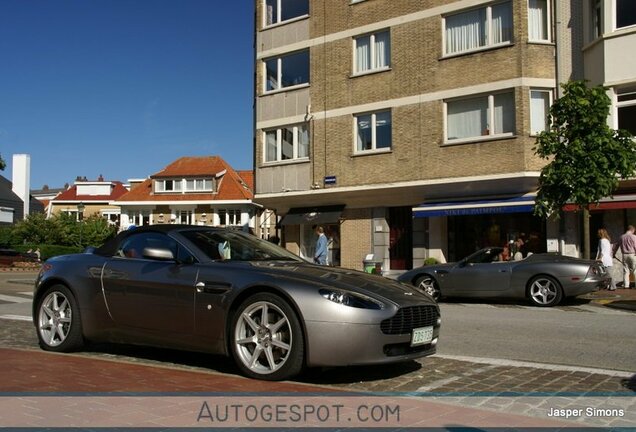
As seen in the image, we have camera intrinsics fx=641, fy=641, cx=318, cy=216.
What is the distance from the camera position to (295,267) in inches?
231

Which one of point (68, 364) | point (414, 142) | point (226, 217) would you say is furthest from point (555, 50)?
point (226, 217)

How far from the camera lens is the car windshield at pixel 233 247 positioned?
6.14m

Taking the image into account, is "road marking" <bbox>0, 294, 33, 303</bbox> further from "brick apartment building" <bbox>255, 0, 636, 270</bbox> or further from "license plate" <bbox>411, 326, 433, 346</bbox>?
"brick apartment building" <bbox>255, 0, 636, 270</bbox>

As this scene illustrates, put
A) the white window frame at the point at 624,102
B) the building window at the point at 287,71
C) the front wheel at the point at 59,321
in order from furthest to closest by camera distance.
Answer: the building window at the point at 287,71 < the white window frame at the point at 624,102 < the front wheel at the point at 59,321

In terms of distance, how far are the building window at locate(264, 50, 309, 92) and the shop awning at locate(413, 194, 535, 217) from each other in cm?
771

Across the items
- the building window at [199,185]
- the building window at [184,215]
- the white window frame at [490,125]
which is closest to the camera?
the white window frame at [490,125]

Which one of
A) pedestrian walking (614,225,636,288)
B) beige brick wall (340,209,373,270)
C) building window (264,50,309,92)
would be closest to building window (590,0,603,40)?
pedestrian walking (614,225,636,288)

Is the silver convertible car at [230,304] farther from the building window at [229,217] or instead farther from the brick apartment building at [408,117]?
the building window at [229,217]

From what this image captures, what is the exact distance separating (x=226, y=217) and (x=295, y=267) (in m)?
60.7

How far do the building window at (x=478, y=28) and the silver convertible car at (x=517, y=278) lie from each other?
9767 millimetres

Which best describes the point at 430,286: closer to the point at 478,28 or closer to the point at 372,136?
the point at 372,136

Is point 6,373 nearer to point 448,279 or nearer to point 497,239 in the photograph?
point 448,279

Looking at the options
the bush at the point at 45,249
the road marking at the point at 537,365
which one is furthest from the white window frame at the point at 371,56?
the bush at the point at 45,249

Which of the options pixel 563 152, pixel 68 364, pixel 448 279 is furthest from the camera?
pixel 563 152
